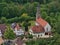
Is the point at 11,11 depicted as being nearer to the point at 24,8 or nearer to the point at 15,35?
the point at 24,8

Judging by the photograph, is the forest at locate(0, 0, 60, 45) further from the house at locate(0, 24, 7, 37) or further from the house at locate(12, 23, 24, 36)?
the house at locate(12, 23, 24, 36)

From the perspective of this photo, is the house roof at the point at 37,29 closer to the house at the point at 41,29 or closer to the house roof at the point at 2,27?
the house at the point at 41,29

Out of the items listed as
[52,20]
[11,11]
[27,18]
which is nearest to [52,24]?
[52,20]

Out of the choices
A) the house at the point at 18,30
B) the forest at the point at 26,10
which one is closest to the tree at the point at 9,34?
the house at the point at 18,30

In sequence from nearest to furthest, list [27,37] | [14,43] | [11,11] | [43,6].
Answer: [14,43]
[27,37]
[11,11]
[43,6]

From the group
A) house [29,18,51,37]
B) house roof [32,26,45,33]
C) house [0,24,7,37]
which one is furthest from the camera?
house roof [32,26,45,33]

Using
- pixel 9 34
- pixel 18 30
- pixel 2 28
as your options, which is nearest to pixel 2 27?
pixel 2 28

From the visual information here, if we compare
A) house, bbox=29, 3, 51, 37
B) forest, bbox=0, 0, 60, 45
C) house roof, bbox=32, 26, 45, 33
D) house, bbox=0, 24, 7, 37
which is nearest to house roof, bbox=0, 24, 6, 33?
house, bbox=0, 24, 7, 37

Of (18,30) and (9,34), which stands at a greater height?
(9,34)

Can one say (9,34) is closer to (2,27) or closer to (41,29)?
(2,27)
